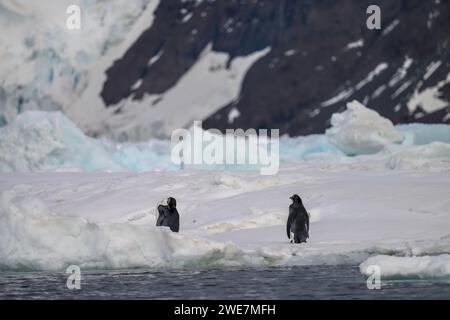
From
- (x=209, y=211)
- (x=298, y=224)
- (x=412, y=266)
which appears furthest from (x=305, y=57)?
(x=412, y=266)

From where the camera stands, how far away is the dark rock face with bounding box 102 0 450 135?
2500 inches

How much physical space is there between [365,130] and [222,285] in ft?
92.5

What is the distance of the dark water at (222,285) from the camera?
15.9 metres

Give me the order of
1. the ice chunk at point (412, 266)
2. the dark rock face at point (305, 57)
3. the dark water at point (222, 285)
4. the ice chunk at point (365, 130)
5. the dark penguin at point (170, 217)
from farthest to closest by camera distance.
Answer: the dark rock face at point (305, 57)
the ice chunk at point (365, 130)
the dark penguin at point (170, 217)
the ice chunk at point (412, 266)
the dark water at point (222, 285)

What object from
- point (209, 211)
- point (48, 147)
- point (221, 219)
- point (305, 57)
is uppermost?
point (305, 57)

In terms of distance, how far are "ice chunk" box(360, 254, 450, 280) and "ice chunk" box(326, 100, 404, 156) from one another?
27277 mm

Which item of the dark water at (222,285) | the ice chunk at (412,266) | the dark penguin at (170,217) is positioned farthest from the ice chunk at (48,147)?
the ice chunk at (412,266)

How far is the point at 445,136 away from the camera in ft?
163

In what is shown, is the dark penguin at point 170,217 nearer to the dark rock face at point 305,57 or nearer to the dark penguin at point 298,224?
the dark penguin at point 298,224

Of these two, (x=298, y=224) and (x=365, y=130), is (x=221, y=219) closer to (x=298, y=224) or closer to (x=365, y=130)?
Result: (x=298, y=224)

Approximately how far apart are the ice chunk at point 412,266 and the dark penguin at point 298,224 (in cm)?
407

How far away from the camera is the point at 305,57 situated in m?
74.0
